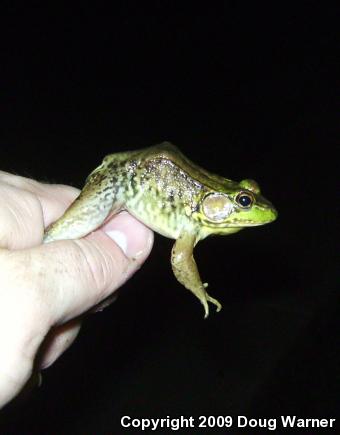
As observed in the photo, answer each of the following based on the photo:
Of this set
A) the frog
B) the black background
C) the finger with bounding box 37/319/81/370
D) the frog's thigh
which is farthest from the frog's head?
the black background

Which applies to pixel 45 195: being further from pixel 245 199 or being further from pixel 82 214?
pixel 245 199

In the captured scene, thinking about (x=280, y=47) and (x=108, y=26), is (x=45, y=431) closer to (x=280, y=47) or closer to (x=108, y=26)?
(x=108, y=26)

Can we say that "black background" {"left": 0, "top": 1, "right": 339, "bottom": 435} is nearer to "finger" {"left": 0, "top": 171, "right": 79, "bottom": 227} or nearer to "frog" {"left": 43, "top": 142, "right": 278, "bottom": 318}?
"finger" {"left": 0, "top": 171, "right": 79, "bottom": 227}

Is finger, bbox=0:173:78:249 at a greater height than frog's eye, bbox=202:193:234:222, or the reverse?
frog's eye, bbox=202:193:234:222

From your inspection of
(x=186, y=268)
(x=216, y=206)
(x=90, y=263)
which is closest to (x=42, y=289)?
(x=90, y=263)

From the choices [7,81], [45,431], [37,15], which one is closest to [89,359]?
[45,431]

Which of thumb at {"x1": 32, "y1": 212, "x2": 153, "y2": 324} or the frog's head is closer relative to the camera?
thumb at {"x1": 32, "y1": 212, "x2": 153, "y2": 324}

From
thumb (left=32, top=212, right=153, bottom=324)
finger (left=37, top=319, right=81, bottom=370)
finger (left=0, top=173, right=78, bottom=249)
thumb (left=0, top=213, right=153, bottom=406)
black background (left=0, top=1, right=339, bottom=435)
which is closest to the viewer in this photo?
thumb (left=0, top=213, right=153, bottom=406)
